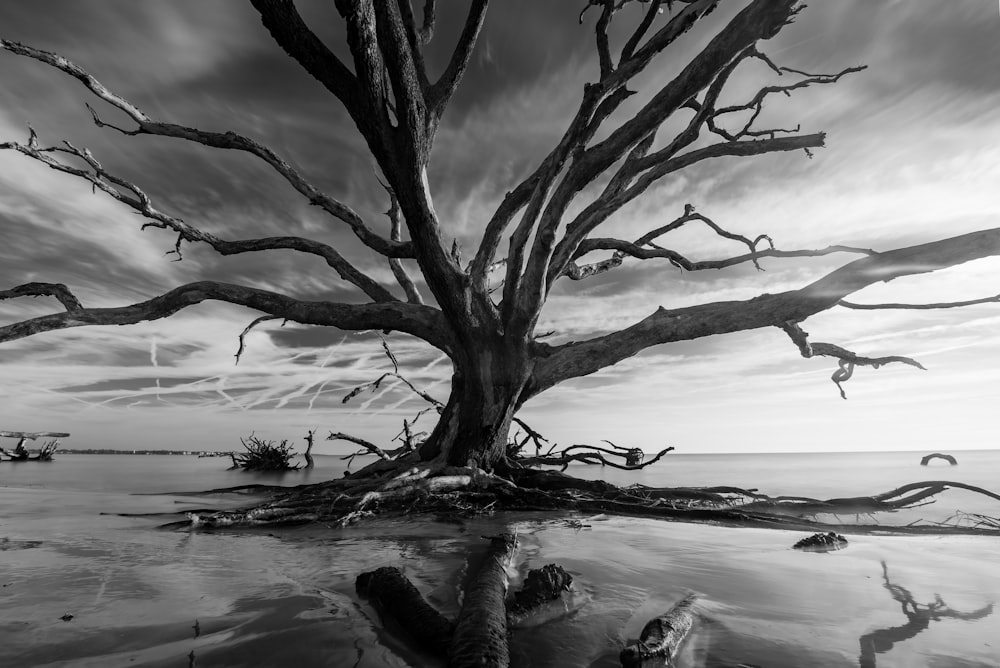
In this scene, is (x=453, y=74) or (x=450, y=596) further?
(x=453, y=74)

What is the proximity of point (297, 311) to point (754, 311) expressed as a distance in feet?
21.4

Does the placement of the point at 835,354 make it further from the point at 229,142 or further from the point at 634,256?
the point at 229,142

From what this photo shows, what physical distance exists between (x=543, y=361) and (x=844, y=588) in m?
4.95

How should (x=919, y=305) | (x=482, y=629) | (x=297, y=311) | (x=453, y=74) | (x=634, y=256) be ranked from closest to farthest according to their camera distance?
(x=482, y=629), (x=919, y=305), (x=453, y=74), (x=297, y=311), (x=634, y=256)

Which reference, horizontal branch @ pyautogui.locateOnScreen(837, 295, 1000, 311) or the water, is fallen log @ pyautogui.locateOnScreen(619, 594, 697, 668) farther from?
horizontal branch @ pyautogui.locateOnScreen(837, 295, 1000, 311)

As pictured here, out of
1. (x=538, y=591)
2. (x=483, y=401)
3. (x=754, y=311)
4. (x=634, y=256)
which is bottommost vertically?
(x=538, y=591)

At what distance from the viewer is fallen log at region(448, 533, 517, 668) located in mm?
1374

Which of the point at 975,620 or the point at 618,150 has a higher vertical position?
the point at 618,150

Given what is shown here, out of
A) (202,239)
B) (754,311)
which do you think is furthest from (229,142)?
(754,311)

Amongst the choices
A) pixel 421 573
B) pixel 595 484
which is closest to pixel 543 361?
pixel 595 484

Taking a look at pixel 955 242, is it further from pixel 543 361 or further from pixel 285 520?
pixel 285 520

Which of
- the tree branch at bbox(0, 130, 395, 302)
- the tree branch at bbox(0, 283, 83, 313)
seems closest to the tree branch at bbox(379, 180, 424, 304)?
the tree branch at bbox(0, 130, 395, 302)

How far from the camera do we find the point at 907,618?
207cm

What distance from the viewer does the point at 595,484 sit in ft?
22.4
